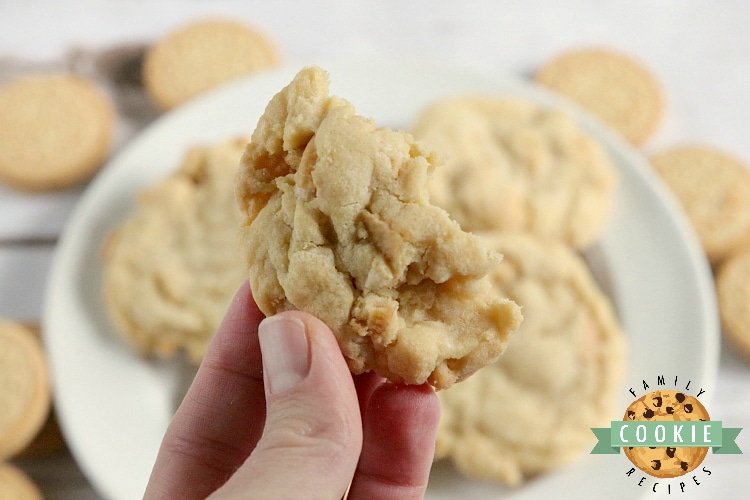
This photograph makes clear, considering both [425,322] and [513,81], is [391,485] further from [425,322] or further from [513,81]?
[513,81]

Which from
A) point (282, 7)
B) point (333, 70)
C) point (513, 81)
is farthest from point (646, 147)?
point (282, 7)

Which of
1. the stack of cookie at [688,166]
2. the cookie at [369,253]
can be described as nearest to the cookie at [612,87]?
the stack of cookie at [688,166]

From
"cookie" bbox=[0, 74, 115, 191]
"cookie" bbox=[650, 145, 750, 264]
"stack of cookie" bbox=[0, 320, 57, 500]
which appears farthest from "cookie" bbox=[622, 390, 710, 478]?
"cookie" bbox=[0, 74, 115, 191]

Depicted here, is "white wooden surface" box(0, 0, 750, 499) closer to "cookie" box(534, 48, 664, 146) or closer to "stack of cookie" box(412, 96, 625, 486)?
"cookie" box(534, 48, 664, 146)

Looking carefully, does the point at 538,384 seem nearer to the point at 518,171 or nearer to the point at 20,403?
the point at 518,171

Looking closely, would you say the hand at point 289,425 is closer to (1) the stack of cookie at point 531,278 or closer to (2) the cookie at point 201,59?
(1) the stack of cookie at point 531,278

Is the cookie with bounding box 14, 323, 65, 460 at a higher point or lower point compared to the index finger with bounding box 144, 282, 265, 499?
lower

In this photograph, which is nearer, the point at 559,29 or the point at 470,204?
the point at 470,204


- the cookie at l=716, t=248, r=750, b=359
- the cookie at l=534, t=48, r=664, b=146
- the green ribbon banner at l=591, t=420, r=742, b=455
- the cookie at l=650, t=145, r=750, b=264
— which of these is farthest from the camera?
the cookie at l=534, t=48, r=664, b=146
